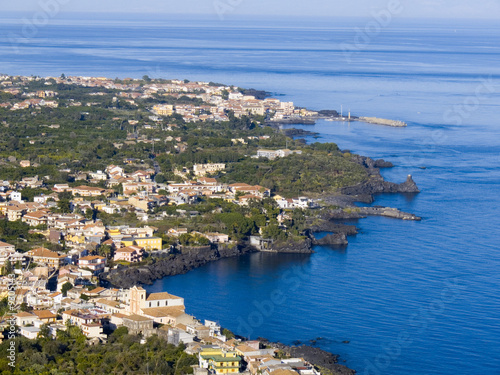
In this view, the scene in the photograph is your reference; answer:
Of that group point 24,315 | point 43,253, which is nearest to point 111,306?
point 24,315

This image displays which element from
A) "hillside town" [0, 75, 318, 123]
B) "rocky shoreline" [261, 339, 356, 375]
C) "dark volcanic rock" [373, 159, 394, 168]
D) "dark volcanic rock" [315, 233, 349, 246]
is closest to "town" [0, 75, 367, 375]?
"hillside town" [0, 75, 318, 123]

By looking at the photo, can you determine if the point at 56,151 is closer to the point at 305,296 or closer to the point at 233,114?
the point at 233,114

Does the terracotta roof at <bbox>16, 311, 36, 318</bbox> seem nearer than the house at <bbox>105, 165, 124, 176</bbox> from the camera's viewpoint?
Yes

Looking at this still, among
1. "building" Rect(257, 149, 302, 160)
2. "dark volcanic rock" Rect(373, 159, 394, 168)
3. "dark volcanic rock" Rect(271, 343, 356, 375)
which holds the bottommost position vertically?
"dark volcanic rock" Rect(271, 343, 356, 375)

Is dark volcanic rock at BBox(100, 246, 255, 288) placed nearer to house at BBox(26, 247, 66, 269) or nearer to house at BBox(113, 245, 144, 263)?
house at BBox(113, 245, 144, 263)

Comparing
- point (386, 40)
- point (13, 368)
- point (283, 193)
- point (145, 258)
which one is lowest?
point (13, 368)

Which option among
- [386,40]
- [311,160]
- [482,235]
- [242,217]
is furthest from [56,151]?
[386,40]
